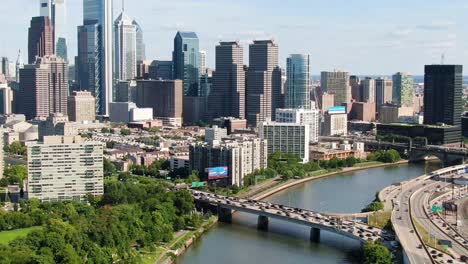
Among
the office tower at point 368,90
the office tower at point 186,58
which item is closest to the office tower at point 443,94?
the office tower at point 368,90

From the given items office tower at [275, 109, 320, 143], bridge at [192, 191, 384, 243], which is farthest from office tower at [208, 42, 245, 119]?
bridge at [192, 191, 384, 243]

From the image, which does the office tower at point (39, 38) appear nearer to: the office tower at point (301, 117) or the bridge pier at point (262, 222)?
the office tower at point (301, 117)

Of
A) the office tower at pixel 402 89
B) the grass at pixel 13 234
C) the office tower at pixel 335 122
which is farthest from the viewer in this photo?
the office tower at pixel 402 89

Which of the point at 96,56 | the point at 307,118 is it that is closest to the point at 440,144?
the point at 307,118

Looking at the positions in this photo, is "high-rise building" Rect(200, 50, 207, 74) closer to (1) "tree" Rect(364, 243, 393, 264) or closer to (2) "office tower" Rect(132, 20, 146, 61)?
(2) "office tower" Rect(132, 20, 146, 61)

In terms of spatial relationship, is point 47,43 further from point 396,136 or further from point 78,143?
point 78,143
